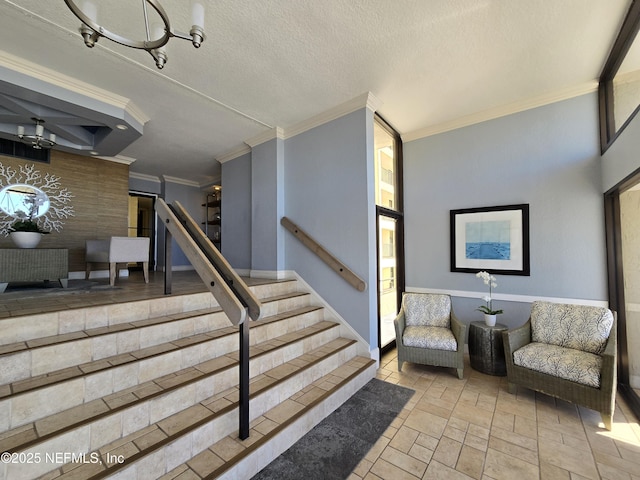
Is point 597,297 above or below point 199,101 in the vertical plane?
below

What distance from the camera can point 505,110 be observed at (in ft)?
11.2

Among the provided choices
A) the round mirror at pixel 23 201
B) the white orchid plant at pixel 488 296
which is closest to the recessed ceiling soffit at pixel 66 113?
the round mirror at pixel 23 201

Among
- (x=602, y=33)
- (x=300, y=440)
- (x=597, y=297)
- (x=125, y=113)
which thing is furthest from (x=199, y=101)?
(x=597, y=297)

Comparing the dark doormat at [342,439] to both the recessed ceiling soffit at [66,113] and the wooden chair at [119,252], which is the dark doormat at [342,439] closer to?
the wooden chair at [119,252]

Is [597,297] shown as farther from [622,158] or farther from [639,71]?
[639,71]

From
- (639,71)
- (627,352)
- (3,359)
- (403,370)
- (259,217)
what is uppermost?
(639,71)

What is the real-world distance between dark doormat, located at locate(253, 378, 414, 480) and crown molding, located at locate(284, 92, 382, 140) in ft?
10.8

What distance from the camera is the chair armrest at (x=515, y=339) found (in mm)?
2594

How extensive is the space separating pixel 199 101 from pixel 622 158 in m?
4.47

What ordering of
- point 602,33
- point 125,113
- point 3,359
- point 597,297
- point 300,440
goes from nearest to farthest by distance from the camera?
point 3,359 < point 300,440 < point 602,33 < point 597,297 < point 125,113

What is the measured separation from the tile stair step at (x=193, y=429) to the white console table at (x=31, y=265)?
2926 mm

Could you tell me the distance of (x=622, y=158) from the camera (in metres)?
2.36

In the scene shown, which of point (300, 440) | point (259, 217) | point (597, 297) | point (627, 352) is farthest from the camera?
point (259, 217)

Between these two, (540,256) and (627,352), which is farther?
(540,256)
